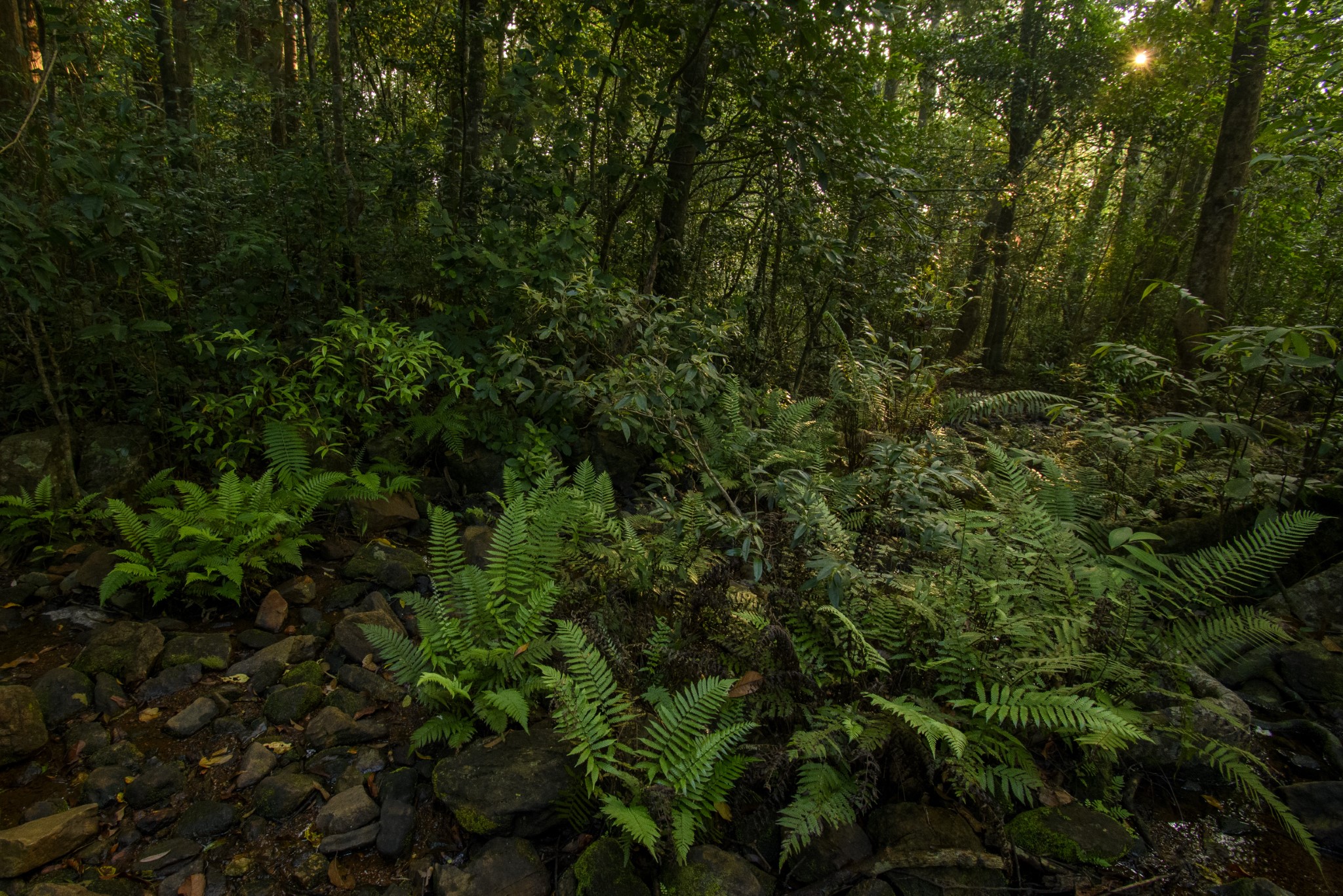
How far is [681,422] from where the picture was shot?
4285 mm

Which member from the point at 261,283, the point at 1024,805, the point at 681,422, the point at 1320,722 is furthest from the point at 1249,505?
the point at 261,283

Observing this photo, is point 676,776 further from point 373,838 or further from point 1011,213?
point 1011,213

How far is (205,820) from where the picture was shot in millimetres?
2523

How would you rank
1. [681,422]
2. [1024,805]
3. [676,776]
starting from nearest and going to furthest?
1. [676,776]
2. [1024,805]
3. [681,422]

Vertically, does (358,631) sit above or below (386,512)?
below

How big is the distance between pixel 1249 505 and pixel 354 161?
7.56 meters

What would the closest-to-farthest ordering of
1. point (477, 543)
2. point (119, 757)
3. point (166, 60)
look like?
point (119, 757) → point (477, 543) → point (166, 60)

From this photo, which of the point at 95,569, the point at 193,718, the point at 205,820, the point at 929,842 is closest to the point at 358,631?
the point at 193,718

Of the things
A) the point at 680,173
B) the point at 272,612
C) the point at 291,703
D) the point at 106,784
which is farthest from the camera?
the point at 680,173

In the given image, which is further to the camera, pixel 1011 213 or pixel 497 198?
pixel 1011 213

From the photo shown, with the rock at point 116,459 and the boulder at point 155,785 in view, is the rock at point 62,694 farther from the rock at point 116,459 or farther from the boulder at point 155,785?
the rock at point 116,459

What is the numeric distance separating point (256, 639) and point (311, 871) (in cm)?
154

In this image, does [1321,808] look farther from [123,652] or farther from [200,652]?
[123,652]

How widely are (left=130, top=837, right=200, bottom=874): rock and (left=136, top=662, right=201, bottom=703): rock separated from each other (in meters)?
0.87
